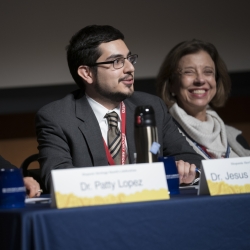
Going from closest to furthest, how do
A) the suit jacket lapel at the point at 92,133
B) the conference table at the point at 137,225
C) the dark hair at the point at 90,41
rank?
the conference table at the point at 137,225 → the suit jacket lapel at the point at 92,133 → the dark hair at the point at 90,41

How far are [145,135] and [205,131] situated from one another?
151 cm

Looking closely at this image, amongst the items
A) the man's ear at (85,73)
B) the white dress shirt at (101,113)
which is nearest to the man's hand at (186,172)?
the white dress shirt at (101,113)

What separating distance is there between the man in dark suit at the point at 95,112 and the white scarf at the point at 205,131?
44cm

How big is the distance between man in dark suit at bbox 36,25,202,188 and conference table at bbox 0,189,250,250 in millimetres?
929

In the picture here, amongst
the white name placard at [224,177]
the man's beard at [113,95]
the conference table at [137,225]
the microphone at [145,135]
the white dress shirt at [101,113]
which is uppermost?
the man's beard at [113,95]

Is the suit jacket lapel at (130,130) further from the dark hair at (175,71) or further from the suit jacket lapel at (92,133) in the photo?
the dark hair at (175,71)

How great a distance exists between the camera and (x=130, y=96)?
2.79 metres

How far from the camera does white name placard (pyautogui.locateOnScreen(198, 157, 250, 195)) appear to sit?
5.57 ft

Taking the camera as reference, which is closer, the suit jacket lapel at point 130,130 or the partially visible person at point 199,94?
the suit jacket lapel at point 130,130

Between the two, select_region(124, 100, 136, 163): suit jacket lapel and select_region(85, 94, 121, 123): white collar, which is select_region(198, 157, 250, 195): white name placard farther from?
select_region(85, 94, 121, 123): white collar

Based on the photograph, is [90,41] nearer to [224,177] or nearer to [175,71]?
[175,71]

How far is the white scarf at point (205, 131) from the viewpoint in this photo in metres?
3.36

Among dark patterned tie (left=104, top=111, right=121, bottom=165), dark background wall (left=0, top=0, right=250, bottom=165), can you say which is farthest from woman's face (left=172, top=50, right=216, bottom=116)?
dark background wall (left=0, top=0, right=250, bottom=165)

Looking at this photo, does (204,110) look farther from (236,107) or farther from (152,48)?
(236,107)
